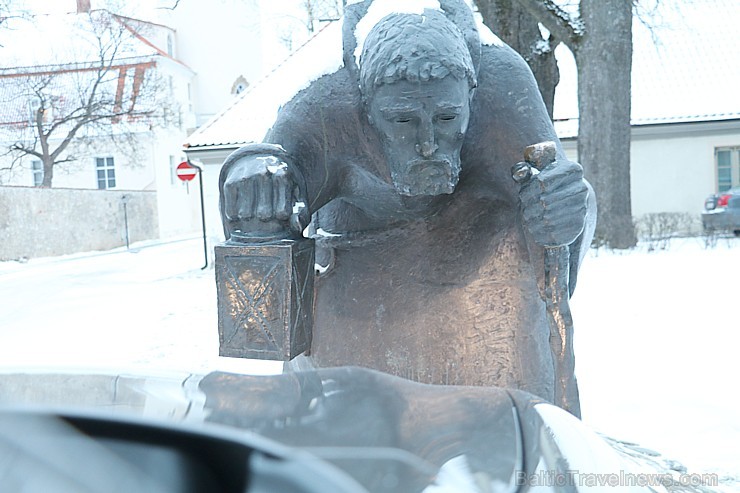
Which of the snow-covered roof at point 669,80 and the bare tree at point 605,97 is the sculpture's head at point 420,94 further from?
the snow-covered roof at point 669,80

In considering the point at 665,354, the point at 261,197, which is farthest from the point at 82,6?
the point at 261,197

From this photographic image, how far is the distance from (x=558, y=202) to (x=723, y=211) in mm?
13068

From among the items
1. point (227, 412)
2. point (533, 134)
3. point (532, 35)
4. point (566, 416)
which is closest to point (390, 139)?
point (533, 134)

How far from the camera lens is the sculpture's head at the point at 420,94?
1934 millimetres

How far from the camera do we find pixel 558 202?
2.06 m

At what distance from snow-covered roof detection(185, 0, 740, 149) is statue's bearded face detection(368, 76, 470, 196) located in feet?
35.0

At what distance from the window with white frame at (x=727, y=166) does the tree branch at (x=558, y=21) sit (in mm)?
6928

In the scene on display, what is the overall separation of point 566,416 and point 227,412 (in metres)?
0.52

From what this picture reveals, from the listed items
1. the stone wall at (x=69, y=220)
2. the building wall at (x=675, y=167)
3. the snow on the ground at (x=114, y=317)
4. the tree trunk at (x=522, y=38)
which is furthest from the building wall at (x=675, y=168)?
the stone wall at (x=69, y=220)

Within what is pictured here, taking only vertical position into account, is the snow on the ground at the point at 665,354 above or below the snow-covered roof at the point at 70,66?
below

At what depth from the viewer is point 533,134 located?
7.43 ft

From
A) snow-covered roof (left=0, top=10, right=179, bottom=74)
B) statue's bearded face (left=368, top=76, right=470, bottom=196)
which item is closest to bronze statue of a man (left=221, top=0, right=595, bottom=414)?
statue's bearded face (left=368, top=76, right=470, bottom=196)

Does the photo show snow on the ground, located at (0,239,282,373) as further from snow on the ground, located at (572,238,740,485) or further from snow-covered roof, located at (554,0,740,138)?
snow-covered roof, located at (554,0,740,138)

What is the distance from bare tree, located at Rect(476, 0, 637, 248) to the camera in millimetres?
10203
